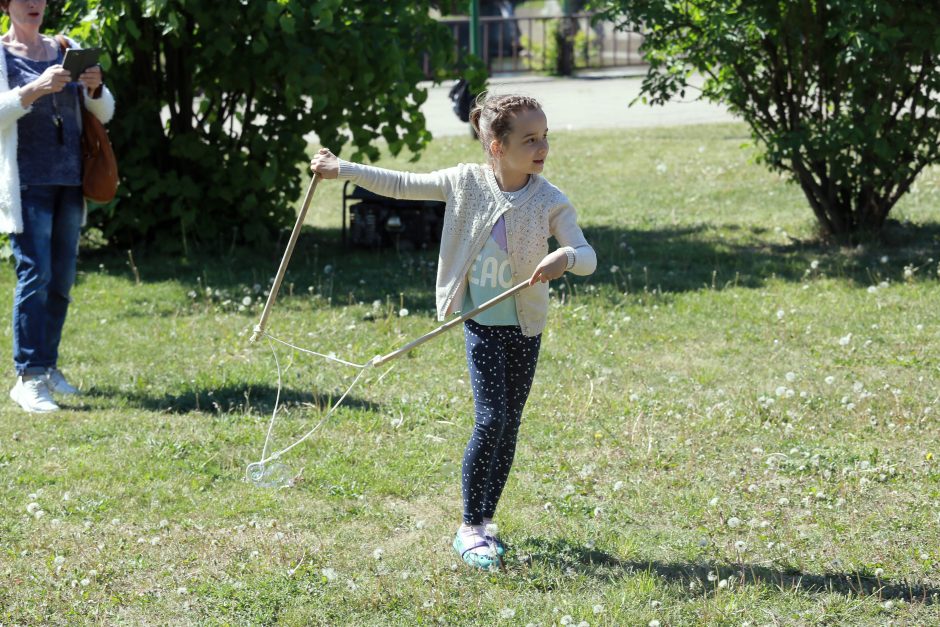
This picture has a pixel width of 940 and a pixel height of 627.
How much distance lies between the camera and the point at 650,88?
9.21 metres

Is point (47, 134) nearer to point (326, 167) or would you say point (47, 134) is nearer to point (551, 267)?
point (326, 167)

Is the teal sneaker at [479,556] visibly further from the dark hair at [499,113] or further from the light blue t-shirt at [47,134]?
the light blue t-shirt at [47,134]

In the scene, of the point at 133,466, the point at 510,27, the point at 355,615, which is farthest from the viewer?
the point at 510,27

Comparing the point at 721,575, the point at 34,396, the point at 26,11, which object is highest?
the point at 26,11

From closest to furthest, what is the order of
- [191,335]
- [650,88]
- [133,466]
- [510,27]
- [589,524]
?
[589,524] < [133,466] < [191,335] < [650,88] < [510,27]

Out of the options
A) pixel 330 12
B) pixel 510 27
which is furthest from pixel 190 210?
pixel 510 27

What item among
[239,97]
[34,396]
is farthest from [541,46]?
[34,396]

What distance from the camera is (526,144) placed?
4.02m

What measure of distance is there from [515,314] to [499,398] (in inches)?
11.4

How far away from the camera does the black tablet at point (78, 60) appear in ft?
18.6

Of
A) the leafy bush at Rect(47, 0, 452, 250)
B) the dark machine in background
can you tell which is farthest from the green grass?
the dark machine in background

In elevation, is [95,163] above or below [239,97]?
below

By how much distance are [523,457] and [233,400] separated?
1632 mm

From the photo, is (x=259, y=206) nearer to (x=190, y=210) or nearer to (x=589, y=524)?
(x=190, y=210)
